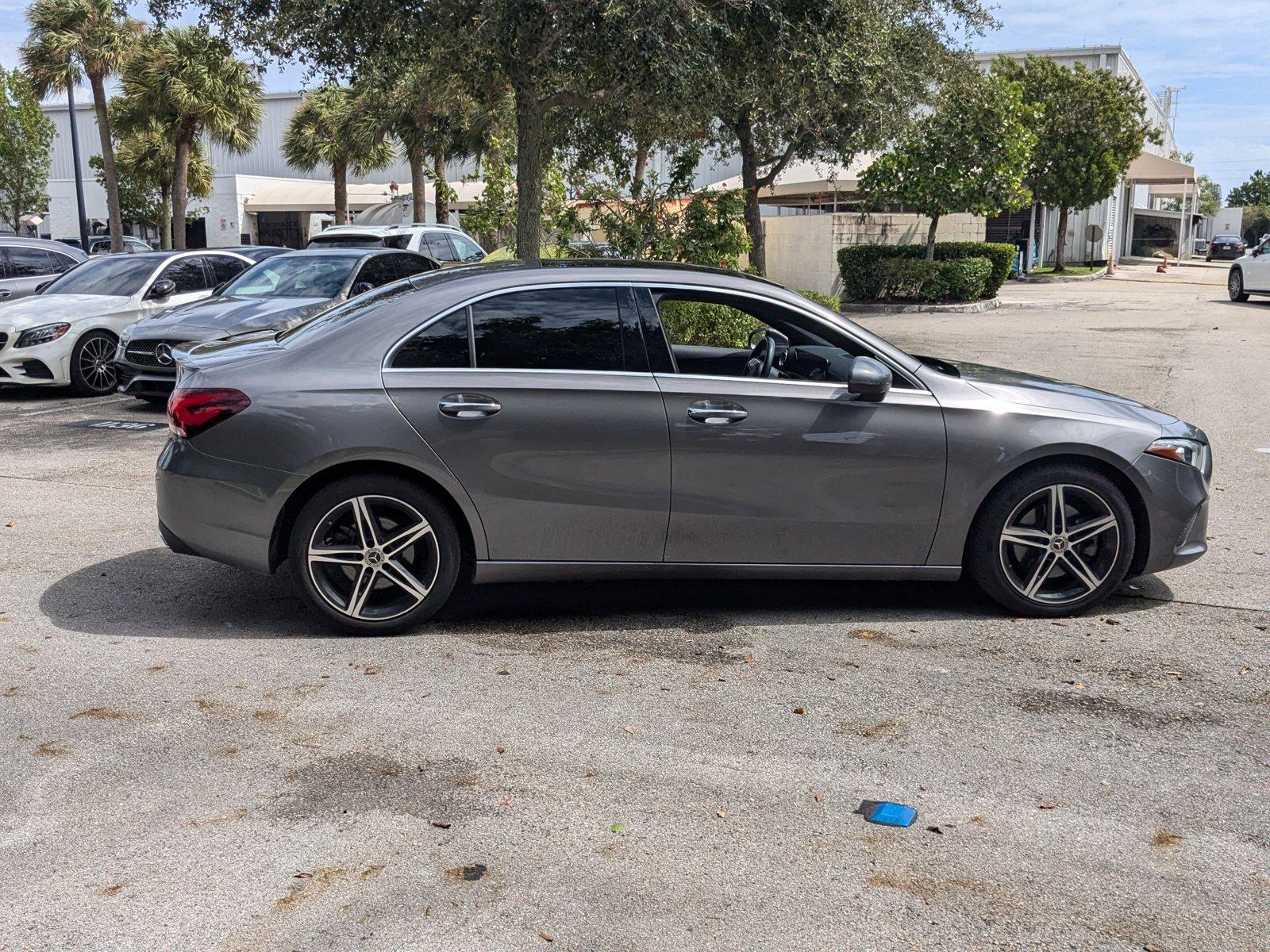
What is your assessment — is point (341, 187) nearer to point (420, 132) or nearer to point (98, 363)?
point (420, 132)

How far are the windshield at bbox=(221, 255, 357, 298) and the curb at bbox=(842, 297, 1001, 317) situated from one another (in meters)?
14.8

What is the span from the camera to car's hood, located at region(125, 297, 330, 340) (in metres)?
11.5

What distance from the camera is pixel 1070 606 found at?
226 inches

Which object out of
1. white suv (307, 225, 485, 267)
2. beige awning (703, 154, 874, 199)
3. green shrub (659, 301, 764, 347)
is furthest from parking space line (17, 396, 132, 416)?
beige awning (703, 154, 874, 199)

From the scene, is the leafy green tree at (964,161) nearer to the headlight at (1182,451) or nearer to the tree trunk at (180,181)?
the tree trunk at (180,181)

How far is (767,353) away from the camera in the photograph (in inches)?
231

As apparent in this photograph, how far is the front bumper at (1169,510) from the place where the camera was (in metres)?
5.66

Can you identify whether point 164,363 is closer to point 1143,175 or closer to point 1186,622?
point 1186,622

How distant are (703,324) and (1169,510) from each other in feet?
12.1

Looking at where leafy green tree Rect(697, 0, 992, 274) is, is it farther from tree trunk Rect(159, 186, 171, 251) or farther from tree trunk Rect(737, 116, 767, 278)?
tree trunk Rect(159, 186, 171, 251)

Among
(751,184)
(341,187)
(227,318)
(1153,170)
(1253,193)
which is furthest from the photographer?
(1253,193)

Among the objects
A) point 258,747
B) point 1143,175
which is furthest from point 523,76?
point 1143,175

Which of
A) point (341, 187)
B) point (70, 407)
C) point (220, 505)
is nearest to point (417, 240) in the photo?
point (70, 407)

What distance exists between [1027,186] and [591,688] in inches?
1576
